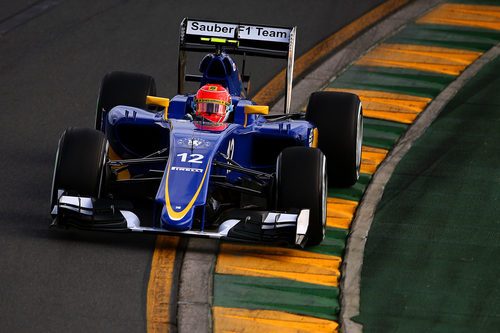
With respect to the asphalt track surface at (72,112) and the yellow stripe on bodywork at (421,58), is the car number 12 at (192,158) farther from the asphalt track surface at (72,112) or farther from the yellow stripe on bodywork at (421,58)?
the yellow stripe on bodywork at (421,58)

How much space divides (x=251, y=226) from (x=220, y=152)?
1.06 meters

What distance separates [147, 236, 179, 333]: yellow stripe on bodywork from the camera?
26.0ft

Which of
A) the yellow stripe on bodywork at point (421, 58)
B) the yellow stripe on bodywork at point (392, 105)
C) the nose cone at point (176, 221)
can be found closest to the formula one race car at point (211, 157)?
the nose cone at point (176, 221)

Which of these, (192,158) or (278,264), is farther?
(192,158)

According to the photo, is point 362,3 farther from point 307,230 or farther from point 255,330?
point 255,330

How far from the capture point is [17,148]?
1158cm

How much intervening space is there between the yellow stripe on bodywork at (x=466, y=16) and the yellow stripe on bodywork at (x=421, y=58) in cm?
128

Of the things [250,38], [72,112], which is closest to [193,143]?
[250,38]

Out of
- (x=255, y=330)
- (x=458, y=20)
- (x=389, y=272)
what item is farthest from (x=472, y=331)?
(x=458, y=20)

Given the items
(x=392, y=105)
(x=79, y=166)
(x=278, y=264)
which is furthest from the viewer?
(x=392, y=105)

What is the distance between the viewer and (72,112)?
12.9 meters

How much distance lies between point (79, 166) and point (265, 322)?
2473 mm

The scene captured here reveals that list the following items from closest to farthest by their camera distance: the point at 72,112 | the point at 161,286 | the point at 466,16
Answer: the point at 161,286 < the point at 72,112 < the point at 466,16

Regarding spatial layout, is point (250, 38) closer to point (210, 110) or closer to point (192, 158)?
point (210, 110)
